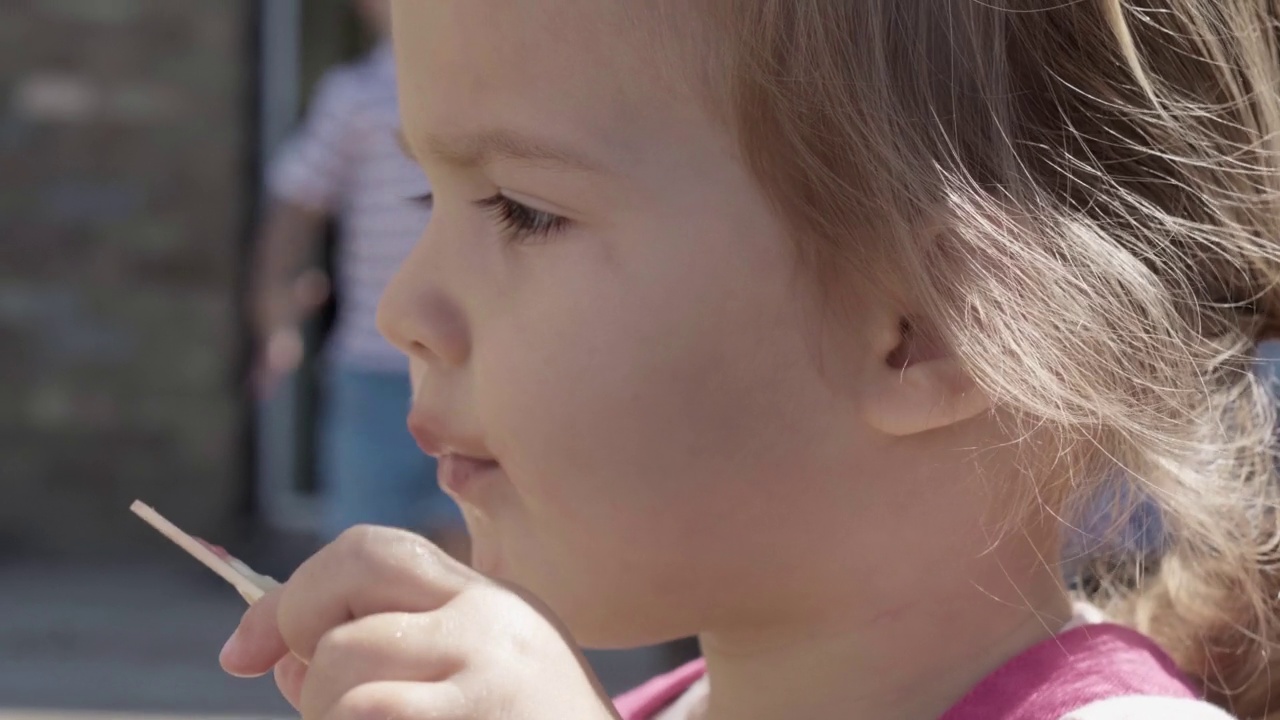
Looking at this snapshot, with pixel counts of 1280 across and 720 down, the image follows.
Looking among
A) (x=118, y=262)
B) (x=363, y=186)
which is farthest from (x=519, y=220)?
(x=118, y=262)

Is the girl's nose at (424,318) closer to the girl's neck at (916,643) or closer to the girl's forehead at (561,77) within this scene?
the girl's forehead at (561,77)

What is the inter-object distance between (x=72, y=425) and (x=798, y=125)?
4.39 metres

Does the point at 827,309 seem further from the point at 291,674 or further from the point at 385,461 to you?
the point at 385,461

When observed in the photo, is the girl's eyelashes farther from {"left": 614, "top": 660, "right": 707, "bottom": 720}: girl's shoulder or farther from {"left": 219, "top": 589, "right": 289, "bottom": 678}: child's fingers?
{"left": 614, "top": 660, "right": 707, "bottom": 720}: girl's shoulder

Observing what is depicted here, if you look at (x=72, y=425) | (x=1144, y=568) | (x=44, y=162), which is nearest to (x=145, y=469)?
(x=72, y=425)

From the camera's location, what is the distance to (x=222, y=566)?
0.92 m

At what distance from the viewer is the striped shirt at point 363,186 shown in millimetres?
3160

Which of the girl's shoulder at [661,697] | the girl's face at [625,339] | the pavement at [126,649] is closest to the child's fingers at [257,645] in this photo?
the girl's face at [625,339]

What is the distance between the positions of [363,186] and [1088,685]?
8.19ft

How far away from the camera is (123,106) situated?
15.8 ft

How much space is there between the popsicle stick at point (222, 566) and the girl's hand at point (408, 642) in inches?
1.1

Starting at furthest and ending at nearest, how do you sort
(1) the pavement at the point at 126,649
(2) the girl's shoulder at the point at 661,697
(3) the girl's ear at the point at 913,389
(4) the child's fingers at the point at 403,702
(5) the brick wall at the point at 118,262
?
1. (5) the brick wall at the point at 118,262
2. (1) the pavement at the point at 126,649
3. (2) the girl's shoulder at the point at 661,697
4. (3) the girl's ear at the point at 913,389
5. (4) the child's fingers at the point at 403,702

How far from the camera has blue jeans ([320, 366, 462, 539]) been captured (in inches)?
125

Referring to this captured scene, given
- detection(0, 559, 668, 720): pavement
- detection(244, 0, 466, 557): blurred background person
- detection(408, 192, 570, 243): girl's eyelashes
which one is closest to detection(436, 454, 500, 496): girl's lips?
detection(408, 192, 570, 243): girl's eyelashes
